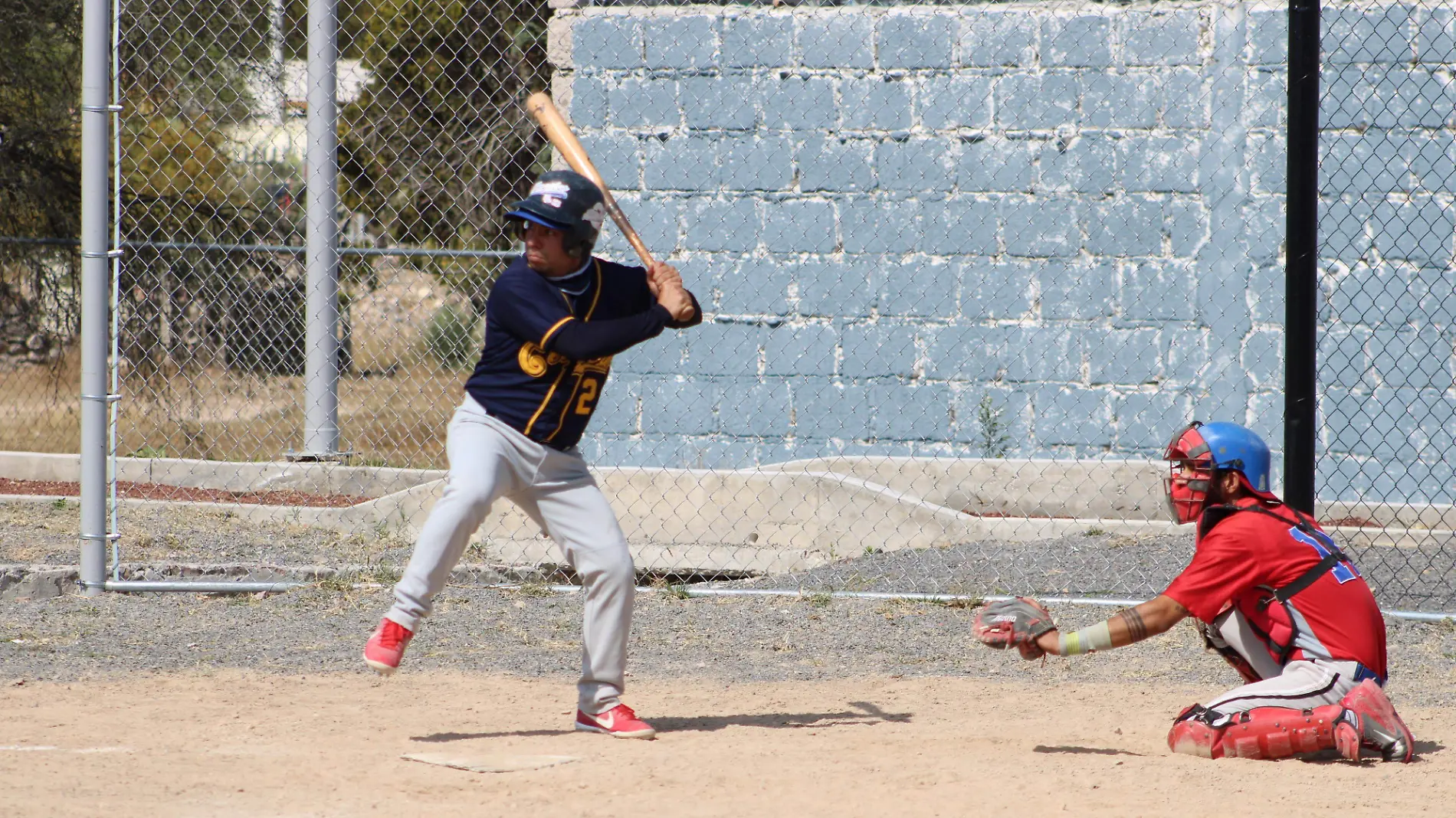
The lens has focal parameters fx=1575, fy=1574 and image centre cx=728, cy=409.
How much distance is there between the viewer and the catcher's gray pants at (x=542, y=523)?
15.2ft

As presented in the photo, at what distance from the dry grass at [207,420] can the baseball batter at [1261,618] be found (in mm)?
6806

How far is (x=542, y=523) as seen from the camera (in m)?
4.88

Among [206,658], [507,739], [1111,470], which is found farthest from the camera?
[1111,470]

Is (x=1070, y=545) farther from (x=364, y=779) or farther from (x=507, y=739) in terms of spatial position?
(x=364, y=779)

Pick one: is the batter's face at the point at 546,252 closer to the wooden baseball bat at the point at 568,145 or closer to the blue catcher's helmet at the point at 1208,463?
the wooden baseball bat at the point at 568,145

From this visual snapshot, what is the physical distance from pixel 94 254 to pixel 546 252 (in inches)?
116

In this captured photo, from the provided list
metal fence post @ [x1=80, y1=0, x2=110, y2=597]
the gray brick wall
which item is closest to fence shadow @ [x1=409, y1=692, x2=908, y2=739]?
metal fence post @ [x1=80, y1=0, x2=110, y2=597]

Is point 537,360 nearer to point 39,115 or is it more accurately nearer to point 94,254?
point 94,254

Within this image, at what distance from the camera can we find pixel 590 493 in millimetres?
4820

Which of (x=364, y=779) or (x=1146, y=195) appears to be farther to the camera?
(x=1146, y=195)

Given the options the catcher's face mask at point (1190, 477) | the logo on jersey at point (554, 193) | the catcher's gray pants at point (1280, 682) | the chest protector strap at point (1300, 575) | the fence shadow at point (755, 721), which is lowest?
the fence shadow at point (755, 721)

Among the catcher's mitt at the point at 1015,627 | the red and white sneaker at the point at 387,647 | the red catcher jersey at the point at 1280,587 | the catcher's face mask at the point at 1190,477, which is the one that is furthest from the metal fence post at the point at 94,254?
the red catcher jersey at the point at 1280,587

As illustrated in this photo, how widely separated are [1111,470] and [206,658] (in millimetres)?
4812

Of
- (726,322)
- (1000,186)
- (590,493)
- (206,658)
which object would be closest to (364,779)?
(590,493)
